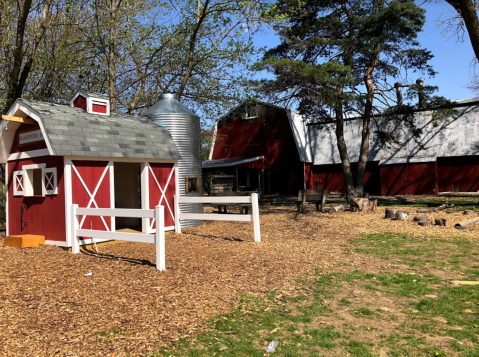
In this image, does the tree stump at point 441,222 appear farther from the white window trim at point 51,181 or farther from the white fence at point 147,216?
the white window trim at point 51,181

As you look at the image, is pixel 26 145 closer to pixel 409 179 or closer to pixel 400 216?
pixel 400 216

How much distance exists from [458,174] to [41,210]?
25609 mm

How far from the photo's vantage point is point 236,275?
707 cm

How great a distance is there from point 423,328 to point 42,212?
30.2 feet

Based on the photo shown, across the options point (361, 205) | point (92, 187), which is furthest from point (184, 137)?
point (361, 205)

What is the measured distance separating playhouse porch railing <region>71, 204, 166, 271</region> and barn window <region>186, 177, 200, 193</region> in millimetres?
4125

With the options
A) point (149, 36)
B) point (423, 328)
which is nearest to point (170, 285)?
point (423, 328)

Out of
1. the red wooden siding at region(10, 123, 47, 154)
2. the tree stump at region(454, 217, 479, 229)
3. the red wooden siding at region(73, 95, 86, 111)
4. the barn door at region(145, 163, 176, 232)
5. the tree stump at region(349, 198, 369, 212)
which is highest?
the red wooden siding at region(73, 95, 86, 111)

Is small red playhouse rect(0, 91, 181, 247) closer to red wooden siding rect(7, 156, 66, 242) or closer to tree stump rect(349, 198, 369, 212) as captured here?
red wooden siding rect(7, 156, 66, 242)

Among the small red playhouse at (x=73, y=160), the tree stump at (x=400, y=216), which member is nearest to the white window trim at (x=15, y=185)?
the small red playhouse at (x=73, y=160)

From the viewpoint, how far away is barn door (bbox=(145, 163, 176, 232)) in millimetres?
11703

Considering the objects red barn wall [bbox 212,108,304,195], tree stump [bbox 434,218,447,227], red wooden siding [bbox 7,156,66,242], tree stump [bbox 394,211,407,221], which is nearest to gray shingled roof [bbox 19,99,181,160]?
red wooden siding [bbox 7,156,66,242]

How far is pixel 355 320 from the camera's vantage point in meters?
5.14

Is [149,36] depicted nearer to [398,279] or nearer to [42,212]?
[42,212]
